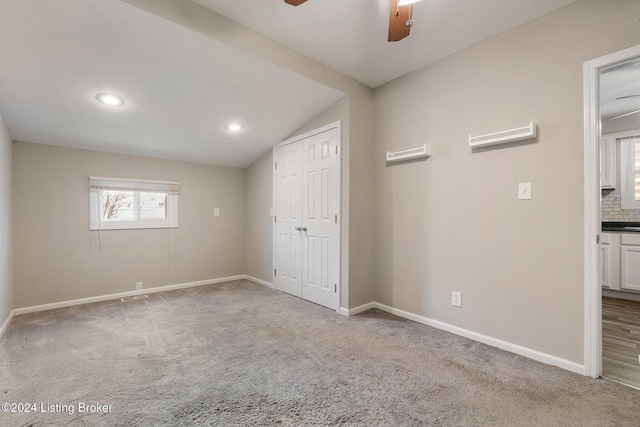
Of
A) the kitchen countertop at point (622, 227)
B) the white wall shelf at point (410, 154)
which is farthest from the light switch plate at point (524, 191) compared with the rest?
the kitchen countertop at point (622, 227)

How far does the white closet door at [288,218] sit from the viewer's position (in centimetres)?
375

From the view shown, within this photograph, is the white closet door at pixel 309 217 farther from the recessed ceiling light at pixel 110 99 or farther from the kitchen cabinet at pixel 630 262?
the kitchen cabinet at pixel 630 262

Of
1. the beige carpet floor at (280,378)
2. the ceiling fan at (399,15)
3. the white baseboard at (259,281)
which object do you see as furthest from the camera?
the white baseboard at (259,281)

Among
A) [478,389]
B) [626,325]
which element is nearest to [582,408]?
[478,389]

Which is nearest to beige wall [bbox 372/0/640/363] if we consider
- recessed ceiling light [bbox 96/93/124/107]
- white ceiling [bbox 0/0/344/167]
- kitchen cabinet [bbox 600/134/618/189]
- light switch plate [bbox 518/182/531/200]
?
light switch plate [bbox 518/182/531/200]

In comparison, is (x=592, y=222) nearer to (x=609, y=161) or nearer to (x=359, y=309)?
(x=359, y=309)

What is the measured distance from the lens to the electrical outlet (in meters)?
2.56

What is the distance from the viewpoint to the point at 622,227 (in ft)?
12.8

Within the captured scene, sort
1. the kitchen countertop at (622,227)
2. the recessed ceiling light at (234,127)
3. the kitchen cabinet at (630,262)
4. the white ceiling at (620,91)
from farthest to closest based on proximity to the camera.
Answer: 1. the kitchen countertop at (622,227)
2. the kitchen cabinet at (630,262)
3. the recessed ceiling light at (234,127)
4. the white ceiling at (620,91)

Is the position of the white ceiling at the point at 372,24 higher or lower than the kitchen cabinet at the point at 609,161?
higher

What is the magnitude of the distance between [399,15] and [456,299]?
2.26 meters

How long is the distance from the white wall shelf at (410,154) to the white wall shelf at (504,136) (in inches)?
15.9

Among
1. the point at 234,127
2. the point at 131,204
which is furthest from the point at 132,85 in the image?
the point at 131,204

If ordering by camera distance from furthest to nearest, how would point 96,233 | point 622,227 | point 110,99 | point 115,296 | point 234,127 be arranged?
point 622,227 < point 115,296 < point 96,233 < point 234,127 < point 110,99
